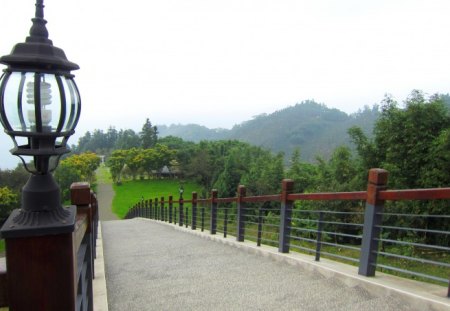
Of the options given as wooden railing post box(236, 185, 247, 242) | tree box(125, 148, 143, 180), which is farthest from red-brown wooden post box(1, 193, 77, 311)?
tree box(125, 148, 143, 180)

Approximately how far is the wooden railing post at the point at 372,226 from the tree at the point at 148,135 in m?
105

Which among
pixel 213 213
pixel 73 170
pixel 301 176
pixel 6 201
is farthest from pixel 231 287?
pixel 73 170

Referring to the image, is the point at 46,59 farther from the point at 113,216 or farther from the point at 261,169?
the point at 261,169

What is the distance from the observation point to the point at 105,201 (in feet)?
204

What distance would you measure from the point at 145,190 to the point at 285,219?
227ft

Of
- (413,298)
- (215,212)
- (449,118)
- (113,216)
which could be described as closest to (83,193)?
(413,298)

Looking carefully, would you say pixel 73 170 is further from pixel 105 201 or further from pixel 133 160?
pixel 133 160

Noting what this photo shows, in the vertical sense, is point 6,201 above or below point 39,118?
below

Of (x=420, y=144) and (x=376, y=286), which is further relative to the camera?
(x=420, y=144)

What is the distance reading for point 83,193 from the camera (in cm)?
257

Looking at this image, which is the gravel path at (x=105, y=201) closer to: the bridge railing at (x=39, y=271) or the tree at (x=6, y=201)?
the tree at (x=6, y=201)

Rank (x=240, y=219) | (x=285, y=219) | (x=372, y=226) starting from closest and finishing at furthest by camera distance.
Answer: (x=372, y=226) → (x=285, y=219) → (x=240, y=219)

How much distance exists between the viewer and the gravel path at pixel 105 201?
163 feet

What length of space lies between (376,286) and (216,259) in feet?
9.47
